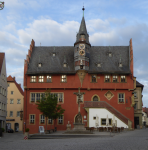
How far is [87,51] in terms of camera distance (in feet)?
156

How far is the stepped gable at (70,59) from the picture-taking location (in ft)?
152

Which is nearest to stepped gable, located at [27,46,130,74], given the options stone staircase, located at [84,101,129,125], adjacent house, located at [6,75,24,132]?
stone staircase, located at [84,101,129,125]

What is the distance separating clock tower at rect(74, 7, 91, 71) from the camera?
151ft

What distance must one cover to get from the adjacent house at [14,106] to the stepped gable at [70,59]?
19.9 meters

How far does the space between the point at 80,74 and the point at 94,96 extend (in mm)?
4576

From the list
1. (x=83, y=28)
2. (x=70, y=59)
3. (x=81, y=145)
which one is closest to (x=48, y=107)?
(x=70, y=59)

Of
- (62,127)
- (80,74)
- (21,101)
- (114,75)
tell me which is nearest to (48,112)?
(62,127)

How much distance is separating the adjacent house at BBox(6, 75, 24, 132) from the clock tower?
2553cm

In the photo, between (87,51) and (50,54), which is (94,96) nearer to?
(87,51)

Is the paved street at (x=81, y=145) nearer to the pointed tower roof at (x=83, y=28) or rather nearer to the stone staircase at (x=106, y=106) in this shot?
the stone staircase at (x=106, y=106)

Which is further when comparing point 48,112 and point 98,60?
point 98,60

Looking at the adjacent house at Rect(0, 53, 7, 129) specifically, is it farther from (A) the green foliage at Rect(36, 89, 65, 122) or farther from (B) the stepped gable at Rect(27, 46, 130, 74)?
(A) the green foliage at Rect(36, 89, 65, 122)

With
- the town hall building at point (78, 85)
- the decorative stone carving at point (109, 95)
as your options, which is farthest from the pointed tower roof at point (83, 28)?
the decorative stone carving at point (109, 95)

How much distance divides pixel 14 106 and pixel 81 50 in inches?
1119
